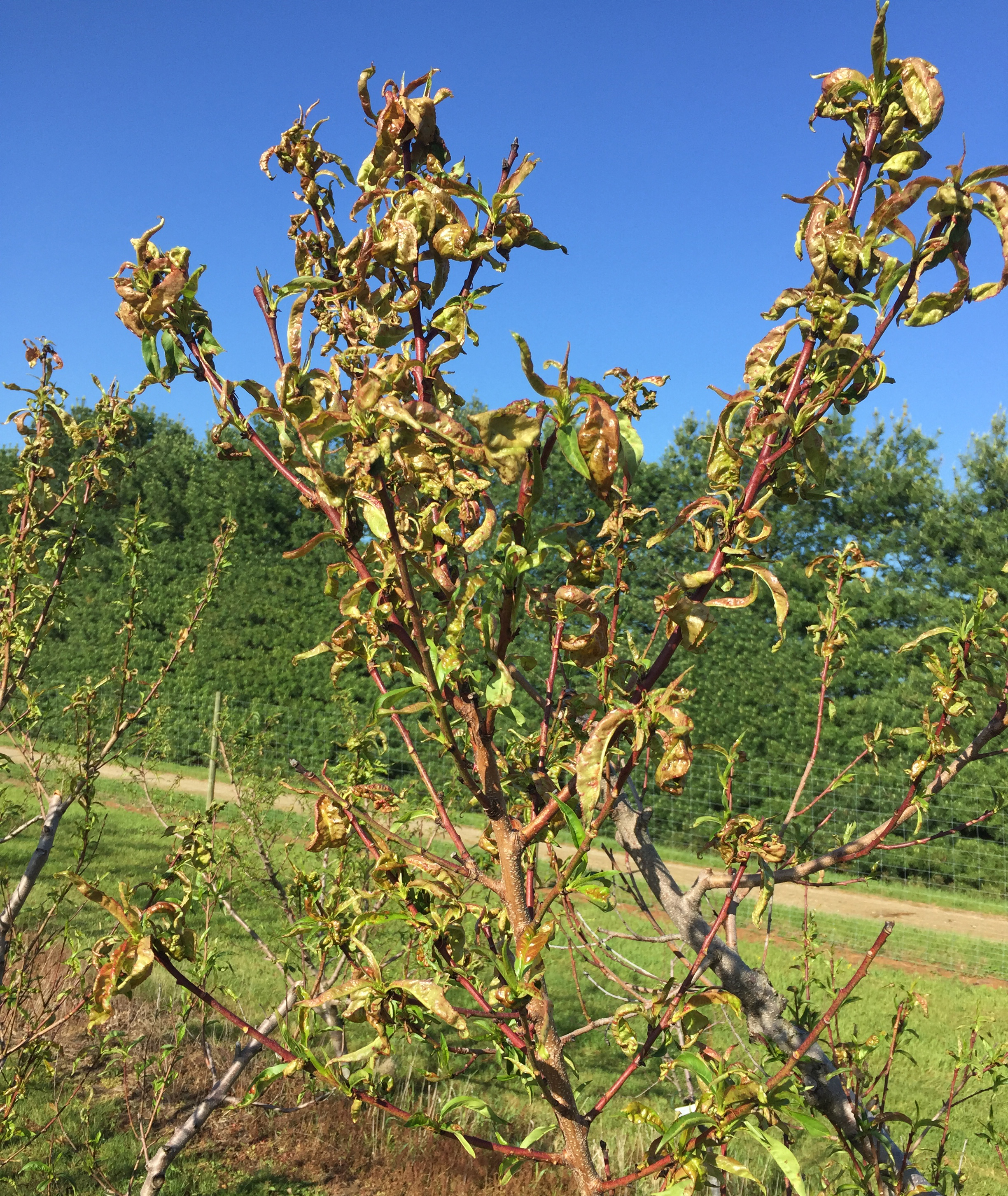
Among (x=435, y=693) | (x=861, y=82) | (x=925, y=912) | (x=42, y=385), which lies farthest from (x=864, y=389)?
(x=925, y=912)

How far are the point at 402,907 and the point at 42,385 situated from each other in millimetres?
2238

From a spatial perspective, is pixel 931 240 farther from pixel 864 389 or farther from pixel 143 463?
pixel 143 463

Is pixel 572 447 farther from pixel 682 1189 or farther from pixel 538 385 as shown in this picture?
pixel 682 1189

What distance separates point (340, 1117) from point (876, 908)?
7.28m

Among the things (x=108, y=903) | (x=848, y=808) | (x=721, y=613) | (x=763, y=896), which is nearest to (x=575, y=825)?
(x=108, y=903)

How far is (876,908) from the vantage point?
29.9 ft

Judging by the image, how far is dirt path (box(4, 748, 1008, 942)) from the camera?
27.1ft

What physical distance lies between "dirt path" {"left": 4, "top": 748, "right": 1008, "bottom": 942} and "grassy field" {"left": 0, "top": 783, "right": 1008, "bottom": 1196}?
190 centimetres

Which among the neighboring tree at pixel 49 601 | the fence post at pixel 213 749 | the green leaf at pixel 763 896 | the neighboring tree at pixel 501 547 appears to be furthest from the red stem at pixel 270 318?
the fence post at pixel 213 749

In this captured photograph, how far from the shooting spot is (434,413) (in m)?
0.88

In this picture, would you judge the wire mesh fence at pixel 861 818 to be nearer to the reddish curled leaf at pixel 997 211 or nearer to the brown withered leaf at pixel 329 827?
the brown withered leaf at pixel 329 827

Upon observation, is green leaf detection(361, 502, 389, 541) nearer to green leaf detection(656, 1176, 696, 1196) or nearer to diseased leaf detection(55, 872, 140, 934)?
diseased leaf detection(55, 872, 140, 934)

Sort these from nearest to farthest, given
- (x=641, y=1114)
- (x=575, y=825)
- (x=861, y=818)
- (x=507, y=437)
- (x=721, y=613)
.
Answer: (x=507, y=437) → (x=575, y=825) → (x=641, y=1114) → (x=861, y=818) → (x=721, y=613)

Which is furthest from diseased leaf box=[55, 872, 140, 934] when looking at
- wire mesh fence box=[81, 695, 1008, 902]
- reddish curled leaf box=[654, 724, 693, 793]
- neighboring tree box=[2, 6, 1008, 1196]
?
wire mesh fence box=[81, 695, 1008, 902]
